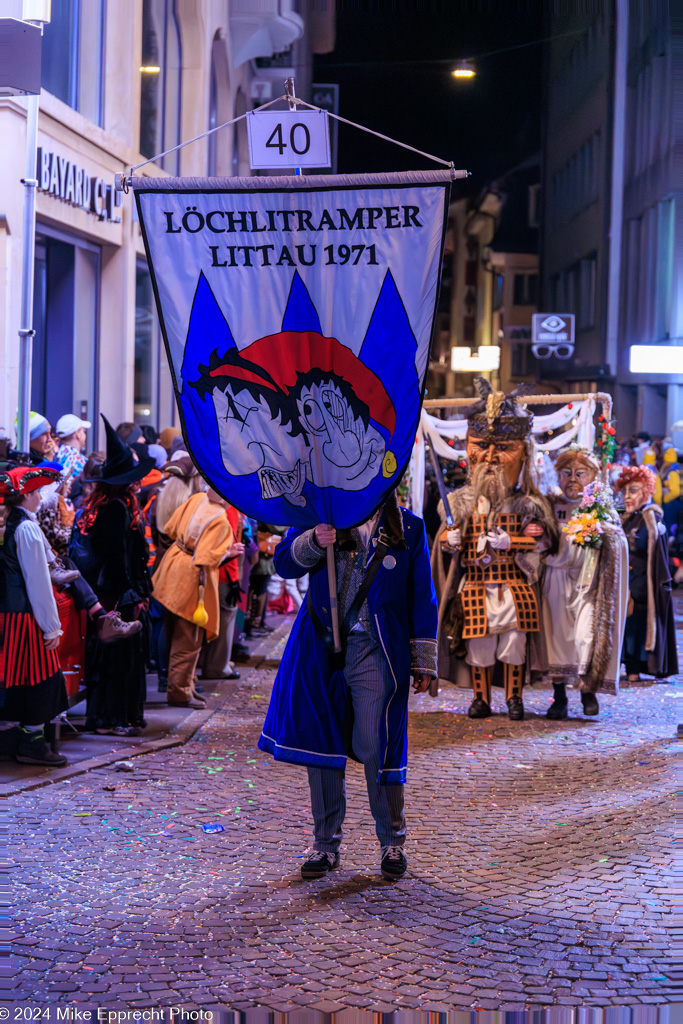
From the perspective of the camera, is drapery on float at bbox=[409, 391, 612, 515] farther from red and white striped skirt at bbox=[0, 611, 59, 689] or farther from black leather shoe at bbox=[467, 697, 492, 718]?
red and white striped skirt at bbox=[0, 611, 59, 689]

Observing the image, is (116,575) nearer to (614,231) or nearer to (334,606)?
(334,606)

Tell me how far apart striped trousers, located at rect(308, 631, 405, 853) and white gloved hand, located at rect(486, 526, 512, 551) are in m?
3.91

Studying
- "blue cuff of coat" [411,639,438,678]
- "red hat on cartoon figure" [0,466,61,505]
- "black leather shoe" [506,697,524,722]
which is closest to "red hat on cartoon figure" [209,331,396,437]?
"blue cuff of coat" [411,639,438,678]

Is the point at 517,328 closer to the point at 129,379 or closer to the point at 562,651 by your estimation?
the point at 129,379

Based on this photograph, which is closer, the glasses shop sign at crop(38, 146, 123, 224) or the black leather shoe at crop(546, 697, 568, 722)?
the black leather shoe at crop(546, 697, 568, 722)

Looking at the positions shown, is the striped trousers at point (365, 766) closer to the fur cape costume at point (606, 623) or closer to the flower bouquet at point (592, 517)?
the fur cape costume at point (606, 623)

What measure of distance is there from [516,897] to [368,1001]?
1.26 metres

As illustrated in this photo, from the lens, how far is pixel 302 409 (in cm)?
477

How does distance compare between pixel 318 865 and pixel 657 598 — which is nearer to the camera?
pixel 318 865

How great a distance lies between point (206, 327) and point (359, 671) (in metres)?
1.56

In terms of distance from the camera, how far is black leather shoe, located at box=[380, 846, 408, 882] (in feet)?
16.6

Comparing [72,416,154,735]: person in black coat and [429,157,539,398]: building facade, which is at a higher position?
[429,157,539,398]: building facade

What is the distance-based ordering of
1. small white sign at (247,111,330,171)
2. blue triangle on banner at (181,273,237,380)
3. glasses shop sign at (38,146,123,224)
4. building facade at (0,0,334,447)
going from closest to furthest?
blue triangle on banner at (181,273,237,380) → small white sign at (247,111,330,171) → building facade at (0,0,334,447) → glasses shop sign at (38,146,123,224)

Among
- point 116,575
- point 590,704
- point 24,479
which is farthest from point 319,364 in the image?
point 590,704
